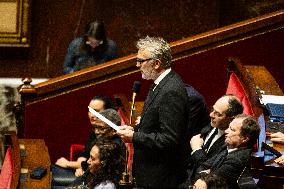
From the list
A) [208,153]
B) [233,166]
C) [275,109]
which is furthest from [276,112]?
[233,166]

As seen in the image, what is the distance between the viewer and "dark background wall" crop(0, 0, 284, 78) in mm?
5574

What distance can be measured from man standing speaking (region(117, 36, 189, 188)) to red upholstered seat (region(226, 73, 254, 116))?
0.58 m

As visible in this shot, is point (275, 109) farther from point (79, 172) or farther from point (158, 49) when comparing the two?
point (79, 172)

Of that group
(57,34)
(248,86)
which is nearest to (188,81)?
(248,86)

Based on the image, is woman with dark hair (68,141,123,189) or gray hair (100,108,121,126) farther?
gray hair (100,108,121,126)

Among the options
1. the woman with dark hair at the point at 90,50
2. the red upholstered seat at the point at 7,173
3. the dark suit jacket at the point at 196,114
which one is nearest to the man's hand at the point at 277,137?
the dark suit jacket at the point at 196,114

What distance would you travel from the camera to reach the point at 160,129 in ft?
10.5

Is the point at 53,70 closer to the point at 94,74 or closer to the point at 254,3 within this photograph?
the point at 94,74

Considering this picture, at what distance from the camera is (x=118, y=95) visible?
4.39 m

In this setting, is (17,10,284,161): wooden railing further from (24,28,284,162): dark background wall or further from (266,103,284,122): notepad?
(266,103,284,122): notepad

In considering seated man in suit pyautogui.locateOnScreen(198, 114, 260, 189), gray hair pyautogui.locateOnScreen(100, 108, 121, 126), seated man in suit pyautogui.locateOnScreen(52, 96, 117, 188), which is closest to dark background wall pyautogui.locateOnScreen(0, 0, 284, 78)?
seated man in suit pyautogui.locateOnScreen(52, 96, 117, 188)

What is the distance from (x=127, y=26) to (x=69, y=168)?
1663 mm

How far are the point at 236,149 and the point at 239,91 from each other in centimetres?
96

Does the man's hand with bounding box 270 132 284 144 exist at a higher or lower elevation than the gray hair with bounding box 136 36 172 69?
lower
